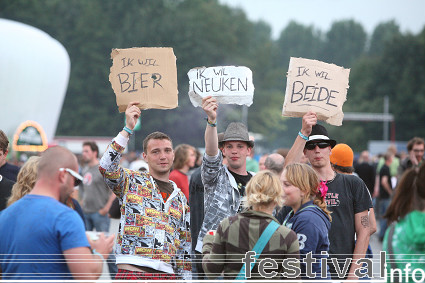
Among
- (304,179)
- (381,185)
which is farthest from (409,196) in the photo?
(381,185)

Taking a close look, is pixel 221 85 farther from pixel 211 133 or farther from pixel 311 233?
pixel 311 233

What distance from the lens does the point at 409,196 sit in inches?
150

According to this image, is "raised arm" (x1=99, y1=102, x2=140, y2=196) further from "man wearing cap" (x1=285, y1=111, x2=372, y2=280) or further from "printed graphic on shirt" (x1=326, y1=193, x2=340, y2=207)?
"printed graphic on shirt" (x1=326, y1=193, x2=340, y2=207)

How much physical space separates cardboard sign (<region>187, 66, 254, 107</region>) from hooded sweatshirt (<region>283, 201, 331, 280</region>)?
134 cm

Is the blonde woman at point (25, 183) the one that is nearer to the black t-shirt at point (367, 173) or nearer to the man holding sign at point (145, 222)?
the man holding sign at point (145, 222)

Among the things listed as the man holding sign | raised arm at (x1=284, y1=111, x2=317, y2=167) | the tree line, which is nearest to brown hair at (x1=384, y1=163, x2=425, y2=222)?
raised arm at (x1=284, y1=111, x2=317, y2=167)

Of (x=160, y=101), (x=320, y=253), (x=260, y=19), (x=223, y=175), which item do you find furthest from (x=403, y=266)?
(x=260, y=19)

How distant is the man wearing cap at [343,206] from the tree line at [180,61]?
4893cm

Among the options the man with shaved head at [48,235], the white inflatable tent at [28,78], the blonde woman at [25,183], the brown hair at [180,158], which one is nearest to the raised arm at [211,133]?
the blonde woman at [25,183]

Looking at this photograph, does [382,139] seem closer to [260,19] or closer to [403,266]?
[403,266]

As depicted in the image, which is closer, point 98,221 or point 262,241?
point 262,241

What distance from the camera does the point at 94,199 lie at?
1078cm

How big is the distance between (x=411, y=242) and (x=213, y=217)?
1.87 m

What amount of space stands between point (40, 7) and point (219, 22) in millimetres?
17558
